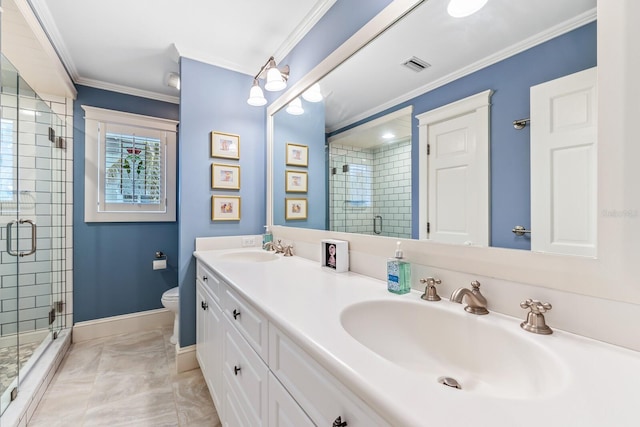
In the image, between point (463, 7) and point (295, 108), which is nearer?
point (463, 7)

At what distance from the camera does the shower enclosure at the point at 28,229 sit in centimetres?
177

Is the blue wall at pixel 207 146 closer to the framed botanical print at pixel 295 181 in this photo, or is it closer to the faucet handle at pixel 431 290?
the framed botanical print at pixel 295 181

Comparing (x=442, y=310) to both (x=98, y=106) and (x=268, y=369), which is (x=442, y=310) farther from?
(x=98, y=106)

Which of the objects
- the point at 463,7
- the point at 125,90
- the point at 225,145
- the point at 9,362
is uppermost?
the point at 125,90

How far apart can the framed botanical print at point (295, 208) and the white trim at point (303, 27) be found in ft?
3.58

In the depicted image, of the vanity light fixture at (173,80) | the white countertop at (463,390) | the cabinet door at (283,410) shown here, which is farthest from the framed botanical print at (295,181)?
the vanity light fixture at (173,80)

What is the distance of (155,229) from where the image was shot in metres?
2.88

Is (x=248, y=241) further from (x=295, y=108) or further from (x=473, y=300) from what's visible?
(x=473, y=300)

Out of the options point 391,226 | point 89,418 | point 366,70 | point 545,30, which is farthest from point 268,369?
point 89,418

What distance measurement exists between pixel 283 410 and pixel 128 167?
9.27ft

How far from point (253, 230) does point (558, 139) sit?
2043 mm

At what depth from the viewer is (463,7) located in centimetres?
95

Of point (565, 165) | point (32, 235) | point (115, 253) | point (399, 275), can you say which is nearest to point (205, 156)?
point (32, 235)

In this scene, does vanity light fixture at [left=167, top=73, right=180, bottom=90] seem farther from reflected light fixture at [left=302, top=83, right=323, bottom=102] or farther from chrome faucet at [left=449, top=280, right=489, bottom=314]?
chrome faucet at [left=449, top=280, right=489, bottom=314]
